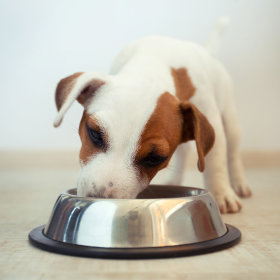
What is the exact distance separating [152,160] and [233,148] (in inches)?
52.0

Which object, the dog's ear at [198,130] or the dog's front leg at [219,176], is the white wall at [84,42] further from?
the dog's ear at [198,130]

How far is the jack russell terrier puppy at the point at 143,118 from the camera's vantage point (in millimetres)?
1632

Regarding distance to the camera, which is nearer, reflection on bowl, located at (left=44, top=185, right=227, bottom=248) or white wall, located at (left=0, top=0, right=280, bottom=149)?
reflection on bowl, located at (left=44, top=185, right=227, bottom=248)

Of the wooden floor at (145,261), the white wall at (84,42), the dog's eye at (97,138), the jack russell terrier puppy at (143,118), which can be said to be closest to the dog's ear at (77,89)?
the jack russell terrier puppy at (143,118)

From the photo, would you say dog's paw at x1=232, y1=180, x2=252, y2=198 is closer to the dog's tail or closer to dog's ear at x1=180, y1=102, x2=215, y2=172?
Result: the dog's tail

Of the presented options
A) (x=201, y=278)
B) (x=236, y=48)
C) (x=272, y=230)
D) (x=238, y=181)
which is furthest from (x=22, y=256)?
(x=236, y=48)

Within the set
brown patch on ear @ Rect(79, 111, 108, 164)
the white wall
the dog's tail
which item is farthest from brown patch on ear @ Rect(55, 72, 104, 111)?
the white wall

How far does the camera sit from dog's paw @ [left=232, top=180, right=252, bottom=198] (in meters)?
2.80

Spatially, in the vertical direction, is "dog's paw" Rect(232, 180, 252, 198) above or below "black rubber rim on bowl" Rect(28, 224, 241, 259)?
below

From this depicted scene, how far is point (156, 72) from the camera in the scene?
2.07 metres

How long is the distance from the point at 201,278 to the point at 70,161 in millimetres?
3618

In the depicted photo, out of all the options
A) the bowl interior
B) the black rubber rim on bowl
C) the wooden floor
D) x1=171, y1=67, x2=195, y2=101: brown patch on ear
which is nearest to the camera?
the wooden floor

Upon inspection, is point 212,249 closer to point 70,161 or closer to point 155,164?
point 155,164

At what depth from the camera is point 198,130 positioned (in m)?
1.80
